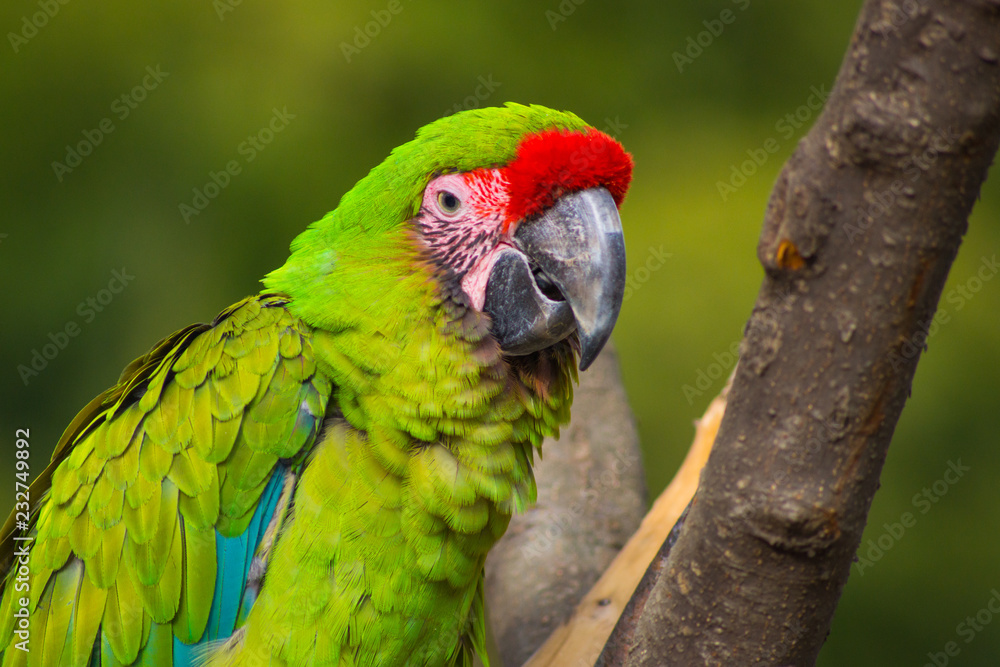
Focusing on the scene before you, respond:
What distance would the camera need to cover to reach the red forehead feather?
1.65 metres

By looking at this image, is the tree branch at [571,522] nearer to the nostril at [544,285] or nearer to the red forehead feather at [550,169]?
the nostril at [544,285]

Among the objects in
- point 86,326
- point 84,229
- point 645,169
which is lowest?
point 86,326

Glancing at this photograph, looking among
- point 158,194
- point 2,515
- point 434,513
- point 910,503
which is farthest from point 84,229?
point 910,503

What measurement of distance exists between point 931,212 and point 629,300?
10.9 ft

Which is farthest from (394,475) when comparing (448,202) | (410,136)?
(410,136)

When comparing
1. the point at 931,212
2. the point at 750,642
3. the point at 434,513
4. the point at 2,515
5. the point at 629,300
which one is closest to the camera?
the point at 931,212

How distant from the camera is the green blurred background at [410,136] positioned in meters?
3.87

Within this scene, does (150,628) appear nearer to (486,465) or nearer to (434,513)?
(434,513)

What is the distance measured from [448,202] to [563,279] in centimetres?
32

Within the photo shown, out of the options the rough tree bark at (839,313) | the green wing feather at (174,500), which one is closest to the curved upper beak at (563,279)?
the green wing feather at (174,500)

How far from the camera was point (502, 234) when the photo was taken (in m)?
1.70

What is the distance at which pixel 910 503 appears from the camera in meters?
3.95

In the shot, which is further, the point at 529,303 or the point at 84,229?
the point at 84,229

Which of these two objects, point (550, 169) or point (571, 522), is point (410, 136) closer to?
point (571, 522)
